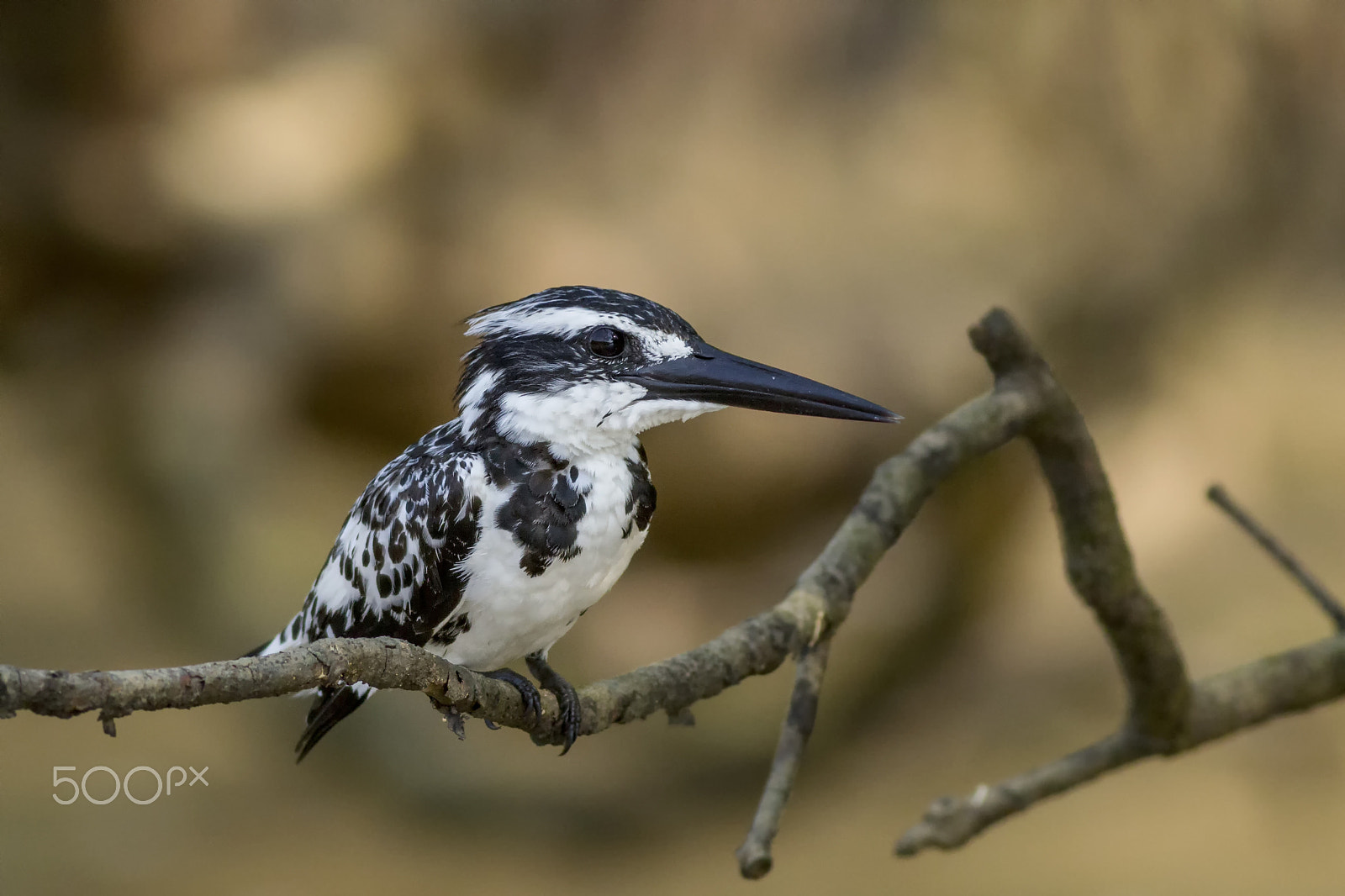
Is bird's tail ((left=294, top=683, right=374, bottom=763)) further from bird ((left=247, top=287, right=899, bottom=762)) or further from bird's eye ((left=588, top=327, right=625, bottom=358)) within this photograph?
bird's eye ((left=588, top=327, right=625, bottom=358))

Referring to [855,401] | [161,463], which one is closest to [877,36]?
[161,463]

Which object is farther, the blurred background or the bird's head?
the blurred background

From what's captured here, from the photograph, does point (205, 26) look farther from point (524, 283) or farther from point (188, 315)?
point (524, 283)

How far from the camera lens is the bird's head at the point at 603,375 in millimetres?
891

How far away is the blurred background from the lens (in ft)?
9.29

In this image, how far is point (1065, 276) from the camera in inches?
119

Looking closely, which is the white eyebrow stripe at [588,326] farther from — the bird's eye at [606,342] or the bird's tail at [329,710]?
the bird's tail at [329,710]

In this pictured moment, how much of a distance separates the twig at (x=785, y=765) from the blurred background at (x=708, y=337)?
1.70 metres

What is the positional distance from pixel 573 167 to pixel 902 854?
212 cm

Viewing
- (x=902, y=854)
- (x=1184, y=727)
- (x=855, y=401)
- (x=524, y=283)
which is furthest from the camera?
(x=524, y=283)

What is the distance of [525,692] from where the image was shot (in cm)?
100
